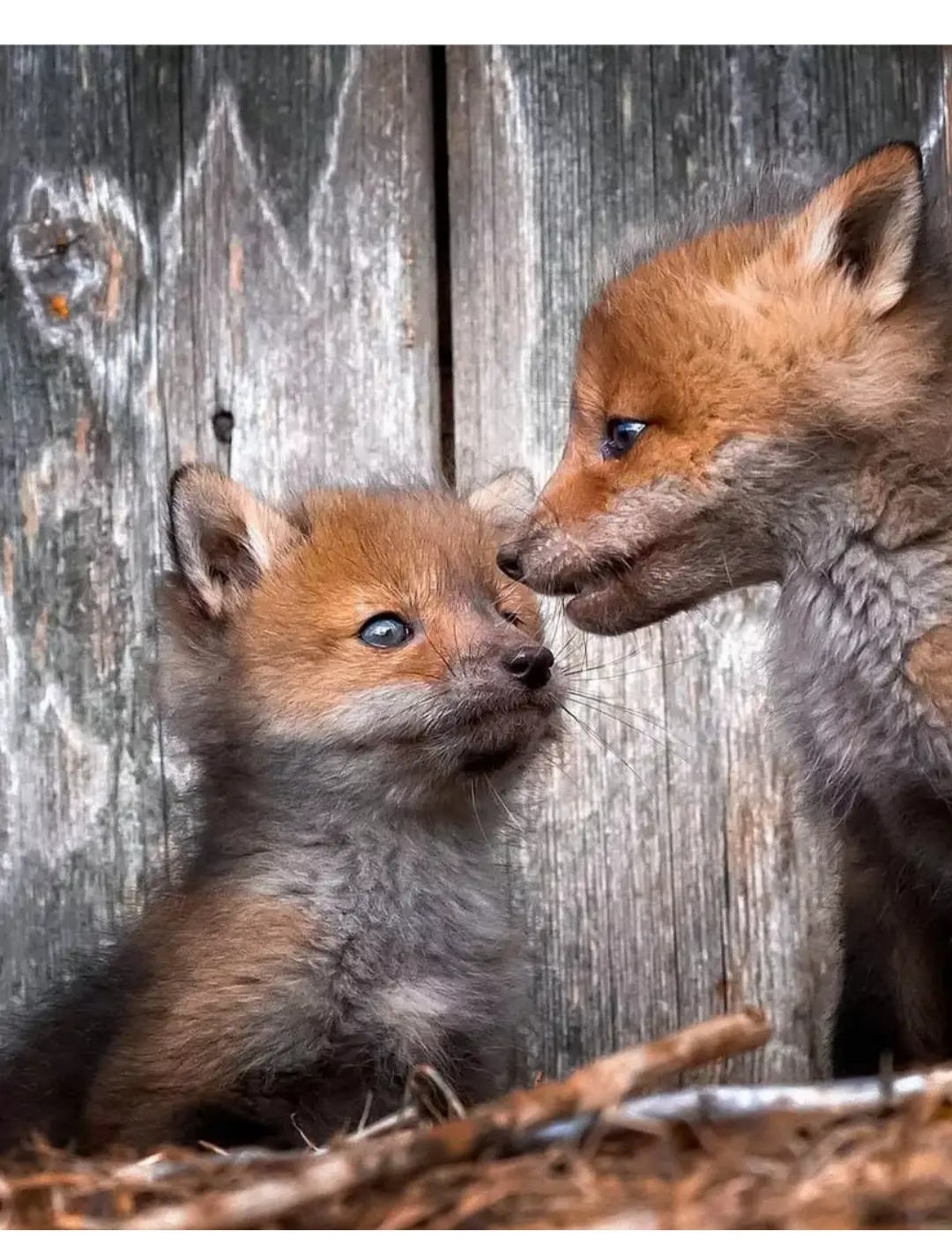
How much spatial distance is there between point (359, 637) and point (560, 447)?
0.81m

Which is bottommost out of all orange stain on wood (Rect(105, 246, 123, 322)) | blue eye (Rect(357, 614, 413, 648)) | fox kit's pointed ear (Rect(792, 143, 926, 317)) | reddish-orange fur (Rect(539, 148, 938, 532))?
blue eye (Rect(357, 614, 413, 648))

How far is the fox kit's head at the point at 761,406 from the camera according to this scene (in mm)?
2881

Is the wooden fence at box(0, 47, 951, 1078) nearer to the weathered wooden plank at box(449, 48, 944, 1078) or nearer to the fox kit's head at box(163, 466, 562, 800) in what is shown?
the weathered wooden plank at box(449, 48, 944, 1078)

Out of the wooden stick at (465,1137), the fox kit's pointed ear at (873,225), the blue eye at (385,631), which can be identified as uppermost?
the fox kit's pointed ear at (873,225)

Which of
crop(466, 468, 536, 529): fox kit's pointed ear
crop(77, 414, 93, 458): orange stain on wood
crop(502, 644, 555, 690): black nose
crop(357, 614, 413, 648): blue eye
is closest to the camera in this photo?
crop(502, 644, 555, 690): black nose

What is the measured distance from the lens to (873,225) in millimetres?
2906

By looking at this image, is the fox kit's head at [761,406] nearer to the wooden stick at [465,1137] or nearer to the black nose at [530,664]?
the black nose at [530,664]

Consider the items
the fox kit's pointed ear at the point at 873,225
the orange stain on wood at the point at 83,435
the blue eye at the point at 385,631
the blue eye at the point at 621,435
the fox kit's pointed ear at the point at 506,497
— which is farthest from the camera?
the orange stain on wood at the point at 83,435

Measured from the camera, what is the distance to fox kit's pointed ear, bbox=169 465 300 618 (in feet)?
10.8

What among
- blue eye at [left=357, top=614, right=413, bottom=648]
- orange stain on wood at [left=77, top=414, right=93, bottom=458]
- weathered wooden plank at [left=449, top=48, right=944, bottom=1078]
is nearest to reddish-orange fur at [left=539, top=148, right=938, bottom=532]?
blue eye at [left=357, top=614, right=413, bottom=648]

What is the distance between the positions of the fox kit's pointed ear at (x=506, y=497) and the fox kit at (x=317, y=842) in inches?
5.8

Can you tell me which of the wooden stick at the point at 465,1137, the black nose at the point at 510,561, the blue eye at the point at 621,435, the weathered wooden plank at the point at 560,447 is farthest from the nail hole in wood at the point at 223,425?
the wooden stick at the point at 465,1137

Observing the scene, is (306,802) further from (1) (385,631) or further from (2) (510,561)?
(2) (510,561)

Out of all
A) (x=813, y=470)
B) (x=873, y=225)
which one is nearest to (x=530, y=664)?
(x=813, y=470)
